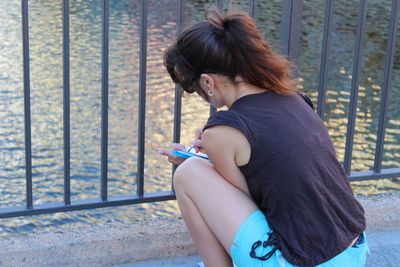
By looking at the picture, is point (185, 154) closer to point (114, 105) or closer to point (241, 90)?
point (241, 90)

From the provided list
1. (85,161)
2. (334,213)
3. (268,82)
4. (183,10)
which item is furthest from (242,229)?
(85,161)

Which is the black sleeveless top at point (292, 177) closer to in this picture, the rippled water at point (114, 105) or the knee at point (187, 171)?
the knee at point (187, 171)

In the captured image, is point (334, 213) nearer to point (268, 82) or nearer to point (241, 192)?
point (241, 192)

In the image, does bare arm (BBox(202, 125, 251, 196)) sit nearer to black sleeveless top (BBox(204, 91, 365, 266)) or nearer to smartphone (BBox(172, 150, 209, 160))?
black sleeveless top (BBox(204, 91, 365, 266))

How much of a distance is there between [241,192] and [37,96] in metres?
3.89

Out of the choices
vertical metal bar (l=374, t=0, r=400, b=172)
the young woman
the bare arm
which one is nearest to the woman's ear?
the young woman

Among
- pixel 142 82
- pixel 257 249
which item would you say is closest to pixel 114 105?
pixel 142 82

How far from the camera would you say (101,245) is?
2.73 metres

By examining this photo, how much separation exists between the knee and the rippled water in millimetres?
986

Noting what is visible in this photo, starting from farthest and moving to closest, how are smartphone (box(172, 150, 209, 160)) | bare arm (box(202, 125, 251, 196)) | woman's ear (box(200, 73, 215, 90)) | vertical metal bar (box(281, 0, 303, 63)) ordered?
vertical metal bar (box(281, 0, 303, 63)) < smartphone (box(172, 150, 209, 160)) < woman's ear (box(200, 73, 215, 90)) < bare arm (box(202, 125, 251, 196))

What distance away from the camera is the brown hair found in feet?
7.07

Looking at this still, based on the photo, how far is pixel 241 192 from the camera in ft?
7.25

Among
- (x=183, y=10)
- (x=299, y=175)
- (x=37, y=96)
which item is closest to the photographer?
(x=299, y=175)

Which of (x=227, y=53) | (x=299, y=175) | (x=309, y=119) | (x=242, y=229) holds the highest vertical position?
(x=227, y=53)
